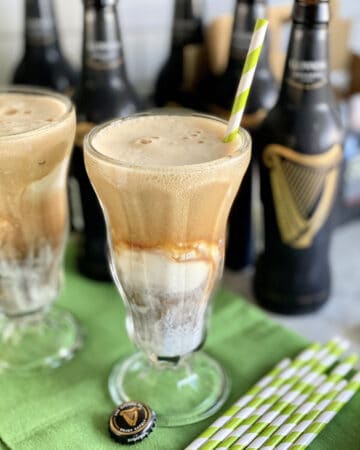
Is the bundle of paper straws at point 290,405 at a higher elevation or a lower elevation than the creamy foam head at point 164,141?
lower

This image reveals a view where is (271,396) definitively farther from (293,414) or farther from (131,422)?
(131,422)

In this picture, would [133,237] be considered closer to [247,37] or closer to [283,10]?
[247,37]

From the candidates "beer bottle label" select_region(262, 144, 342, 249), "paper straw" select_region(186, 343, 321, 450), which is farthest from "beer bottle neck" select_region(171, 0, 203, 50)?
"paper straw" select_region(186, 343, 321, 450)

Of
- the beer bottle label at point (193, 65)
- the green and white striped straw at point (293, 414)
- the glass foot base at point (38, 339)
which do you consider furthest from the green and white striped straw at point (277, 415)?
the beer bottle label at point (193, 65)

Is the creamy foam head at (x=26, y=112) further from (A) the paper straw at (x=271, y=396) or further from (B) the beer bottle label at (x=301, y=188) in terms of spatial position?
(A) the paper straw at (x=271, y=396)

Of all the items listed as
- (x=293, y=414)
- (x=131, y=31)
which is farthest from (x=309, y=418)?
(x=131, y=31)

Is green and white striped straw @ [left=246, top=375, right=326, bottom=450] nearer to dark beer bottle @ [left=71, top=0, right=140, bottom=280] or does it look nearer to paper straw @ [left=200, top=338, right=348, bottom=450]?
paper straw @ [left=200, top=338, right=348, bottom=450]

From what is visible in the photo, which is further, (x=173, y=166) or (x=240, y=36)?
(x=240, y=36)
